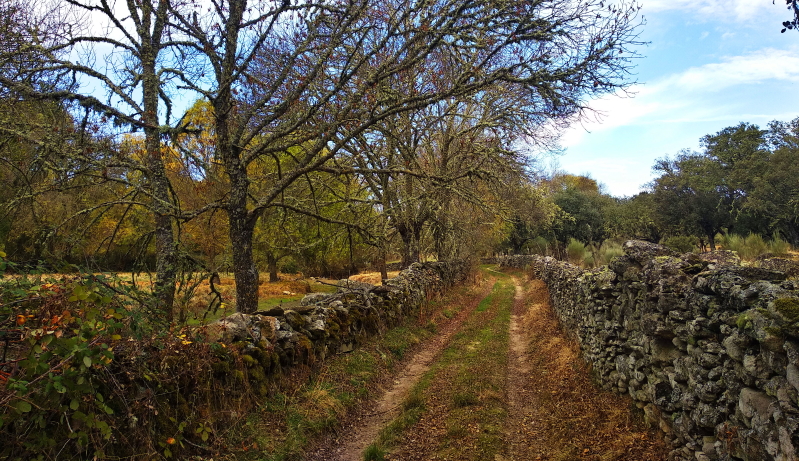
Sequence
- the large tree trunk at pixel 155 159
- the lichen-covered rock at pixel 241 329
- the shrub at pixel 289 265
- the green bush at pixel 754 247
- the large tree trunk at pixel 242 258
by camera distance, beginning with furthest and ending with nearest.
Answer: the shrub at pixel 289 265 → the green bush at pixel 754 247 → the large tree trunk at pixel 155 159 → the large tree trunk at pixel 242 258 → the lichen-covered rock at pixel 241 329

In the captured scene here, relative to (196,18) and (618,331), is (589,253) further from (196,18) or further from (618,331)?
(196,18)

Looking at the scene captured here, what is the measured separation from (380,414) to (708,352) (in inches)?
163

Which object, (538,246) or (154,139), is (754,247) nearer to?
(154,139)

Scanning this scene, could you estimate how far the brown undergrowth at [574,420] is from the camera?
447 centimetres

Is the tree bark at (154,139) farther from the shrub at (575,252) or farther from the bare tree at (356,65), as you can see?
the shrub at (575,252)

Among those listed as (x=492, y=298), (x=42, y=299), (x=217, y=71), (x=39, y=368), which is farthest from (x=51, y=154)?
(x=492, y=298)

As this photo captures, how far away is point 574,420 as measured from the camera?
17.5ft

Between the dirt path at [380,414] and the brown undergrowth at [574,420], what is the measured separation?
183 cm

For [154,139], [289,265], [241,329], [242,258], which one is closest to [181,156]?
[154,139]

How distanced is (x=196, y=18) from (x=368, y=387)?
6.98 meters

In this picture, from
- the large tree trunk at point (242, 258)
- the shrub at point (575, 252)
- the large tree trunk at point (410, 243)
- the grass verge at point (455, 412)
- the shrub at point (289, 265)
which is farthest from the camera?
the shrub at point (289, 265)

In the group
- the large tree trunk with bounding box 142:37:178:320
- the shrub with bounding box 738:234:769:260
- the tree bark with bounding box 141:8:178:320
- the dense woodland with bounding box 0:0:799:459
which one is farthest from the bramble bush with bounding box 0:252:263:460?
the shrub with bounding box 738:234:769:260

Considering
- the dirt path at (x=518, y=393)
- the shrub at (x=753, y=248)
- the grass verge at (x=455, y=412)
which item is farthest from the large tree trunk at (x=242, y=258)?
Answer: the shrub at (x=753, y=248)

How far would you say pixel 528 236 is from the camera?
41.3 metres
